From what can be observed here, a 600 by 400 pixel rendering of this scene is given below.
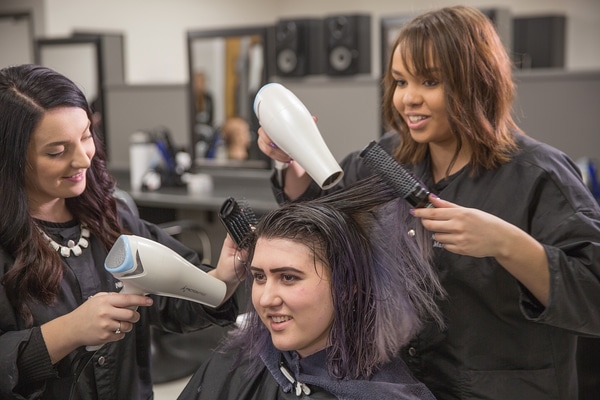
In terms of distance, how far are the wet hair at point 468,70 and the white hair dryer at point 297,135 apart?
270mm

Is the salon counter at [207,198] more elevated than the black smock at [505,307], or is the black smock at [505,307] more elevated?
the black smock at [505,307]

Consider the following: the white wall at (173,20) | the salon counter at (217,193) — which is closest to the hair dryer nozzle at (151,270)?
the salon counter at (217,193)

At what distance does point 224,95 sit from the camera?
18.2 ft

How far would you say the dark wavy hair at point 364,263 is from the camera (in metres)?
1.50

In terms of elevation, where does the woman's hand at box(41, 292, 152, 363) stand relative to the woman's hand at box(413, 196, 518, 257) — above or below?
below

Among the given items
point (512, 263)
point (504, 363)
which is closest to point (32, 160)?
point (512, 263)

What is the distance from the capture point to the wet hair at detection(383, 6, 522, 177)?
163 centimetres

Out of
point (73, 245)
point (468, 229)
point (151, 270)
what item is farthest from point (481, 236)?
point (73, 245)

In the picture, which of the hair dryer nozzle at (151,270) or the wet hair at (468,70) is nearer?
the hair dryer nozzle at (151,270)

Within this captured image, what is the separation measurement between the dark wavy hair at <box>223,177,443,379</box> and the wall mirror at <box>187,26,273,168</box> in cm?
373

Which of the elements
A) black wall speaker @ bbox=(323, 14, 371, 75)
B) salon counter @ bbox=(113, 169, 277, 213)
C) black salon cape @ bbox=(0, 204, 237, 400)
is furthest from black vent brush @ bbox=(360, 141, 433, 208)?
black wall speaker @ bbox=(323, 14, 371, 75)

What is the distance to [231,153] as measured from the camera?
17.9ft

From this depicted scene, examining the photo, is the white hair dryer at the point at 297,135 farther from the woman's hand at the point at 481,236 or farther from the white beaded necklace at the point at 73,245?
the white beaded necklace at the point at 73,245

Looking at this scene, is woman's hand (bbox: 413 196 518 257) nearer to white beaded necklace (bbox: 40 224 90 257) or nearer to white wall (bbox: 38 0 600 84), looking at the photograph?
white beaded necklace (bbox: 40 224 90 257)
